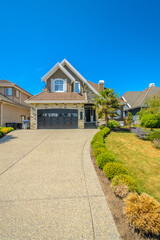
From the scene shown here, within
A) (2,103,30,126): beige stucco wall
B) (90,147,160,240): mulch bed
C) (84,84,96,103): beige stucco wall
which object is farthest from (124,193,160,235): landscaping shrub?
(2,103,30,126): beige stucco wall

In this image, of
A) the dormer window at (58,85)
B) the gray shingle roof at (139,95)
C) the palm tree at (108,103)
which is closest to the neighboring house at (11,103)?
the dormer window at (58,85)

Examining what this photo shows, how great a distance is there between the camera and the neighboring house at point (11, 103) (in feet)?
58.1

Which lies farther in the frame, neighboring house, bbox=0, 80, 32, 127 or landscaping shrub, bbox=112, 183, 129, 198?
neighboring house, bbox=0, 80, 32, 127

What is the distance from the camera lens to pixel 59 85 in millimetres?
18000

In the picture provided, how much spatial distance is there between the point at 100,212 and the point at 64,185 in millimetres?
1521

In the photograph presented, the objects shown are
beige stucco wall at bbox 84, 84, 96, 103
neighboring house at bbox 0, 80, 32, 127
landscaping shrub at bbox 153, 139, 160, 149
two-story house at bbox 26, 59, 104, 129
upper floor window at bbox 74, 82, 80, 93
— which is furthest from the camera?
upper floor window at bbox 74, 82, 80, 93

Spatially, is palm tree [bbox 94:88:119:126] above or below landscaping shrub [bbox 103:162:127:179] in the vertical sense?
above

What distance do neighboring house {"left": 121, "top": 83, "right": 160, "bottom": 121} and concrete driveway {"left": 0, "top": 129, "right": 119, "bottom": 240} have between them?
2068 centimetres

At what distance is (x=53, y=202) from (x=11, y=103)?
1878 centimetres

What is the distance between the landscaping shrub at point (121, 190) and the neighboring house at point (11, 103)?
1813 centimetres

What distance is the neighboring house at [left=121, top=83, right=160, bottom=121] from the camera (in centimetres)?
2318

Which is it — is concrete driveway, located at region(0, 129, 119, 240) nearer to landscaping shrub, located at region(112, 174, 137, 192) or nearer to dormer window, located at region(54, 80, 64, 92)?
landscaping shrub, located at region(112, 174, 137, 192)

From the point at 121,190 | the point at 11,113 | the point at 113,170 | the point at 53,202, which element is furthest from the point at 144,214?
the point at 11,113

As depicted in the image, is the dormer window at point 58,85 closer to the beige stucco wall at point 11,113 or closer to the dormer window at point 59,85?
the dormer window at point 59,85
